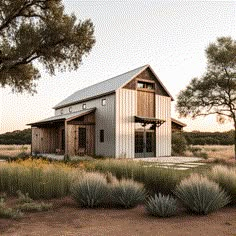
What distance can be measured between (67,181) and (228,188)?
14.5ft

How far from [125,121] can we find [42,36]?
9050 mm

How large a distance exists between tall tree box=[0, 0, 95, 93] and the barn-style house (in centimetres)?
511

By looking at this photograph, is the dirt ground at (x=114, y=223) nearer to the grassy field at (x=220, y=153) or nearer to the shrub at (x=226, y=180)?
the shrub at (x=226, y=180)

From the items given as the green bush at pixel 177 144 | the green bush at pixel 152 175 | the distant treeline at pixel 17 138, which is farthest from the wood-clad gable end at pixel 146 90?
the distant treeline at pixel 17 138

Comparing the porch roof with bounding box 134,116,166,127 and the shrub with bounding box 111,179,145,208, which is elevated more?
the porch roof with bounding box 134,116,166,127

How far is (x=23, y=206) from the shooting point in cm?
705

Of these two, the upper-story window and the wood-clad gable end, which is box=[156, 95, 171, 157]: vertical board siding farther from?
the upper-story window

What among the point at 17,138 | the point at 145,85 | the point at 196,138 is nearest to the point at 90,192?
the point at 145,85

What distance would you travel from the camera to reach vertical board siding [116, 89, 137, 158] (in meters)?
22.4

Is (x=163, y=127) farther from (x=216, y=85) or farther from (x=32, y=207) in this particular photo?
(x=32, y=207)

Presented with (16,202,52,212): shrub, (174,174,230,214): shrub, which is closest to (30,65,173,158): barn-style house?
(16,202,52,212): shrub

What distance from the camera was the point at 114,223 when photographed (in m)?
5.89

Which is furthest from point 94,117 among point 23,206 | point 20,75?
point 23,206

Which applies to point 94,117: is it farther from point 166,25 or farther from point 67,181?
point 67,181
